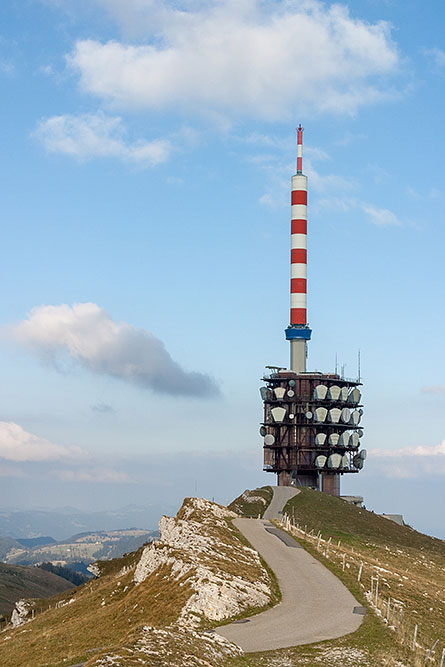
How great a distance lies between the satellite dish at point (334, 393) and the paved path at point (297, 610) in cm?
7381

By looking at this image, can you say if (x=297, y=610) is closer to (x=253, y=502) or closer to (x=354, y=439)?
(x=253, y=502)

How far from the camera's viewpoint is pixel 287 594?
172 ft

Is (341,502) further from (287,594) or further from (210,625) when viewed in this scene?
(210,625)

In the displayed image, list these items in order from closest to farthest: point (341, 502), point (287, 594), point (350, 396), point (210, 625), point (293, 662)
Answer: point (293, 662) < point (210, 625) < point (287, 594) < point (341, 502) < point (350, 396)

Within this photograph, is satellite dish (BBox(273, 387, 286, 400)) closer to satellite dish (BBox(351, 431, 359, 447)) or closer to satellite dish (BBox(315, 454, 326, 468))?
satellite dish (BBox(315, 454, 326, 468))

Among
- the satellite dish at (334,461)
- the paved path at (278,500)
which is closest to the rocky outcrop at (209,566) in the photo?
the paved path at (278,500)

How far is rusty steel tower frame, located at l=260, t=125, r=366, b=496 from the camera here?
5586 inches

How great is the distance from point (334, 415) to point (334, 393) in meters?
3.89

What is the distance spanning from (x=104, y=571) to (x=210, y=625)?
192 feet

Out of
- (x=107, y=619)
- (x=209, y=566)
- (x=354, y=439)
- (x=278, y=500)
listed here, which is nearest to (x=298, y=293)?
(x=354, y=439)

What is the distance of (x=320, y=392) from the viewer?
5561 inches

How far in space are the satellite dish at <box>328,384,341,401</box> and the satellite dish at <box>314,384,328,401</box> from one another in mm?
1070

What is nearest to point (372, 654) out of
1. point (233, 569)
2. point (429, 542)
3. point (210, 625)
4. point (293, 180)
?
point (210, 625)

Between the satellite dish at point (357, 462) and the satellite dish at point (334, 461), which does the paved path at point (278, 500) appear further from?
the satellite dish at point (357, 462)
